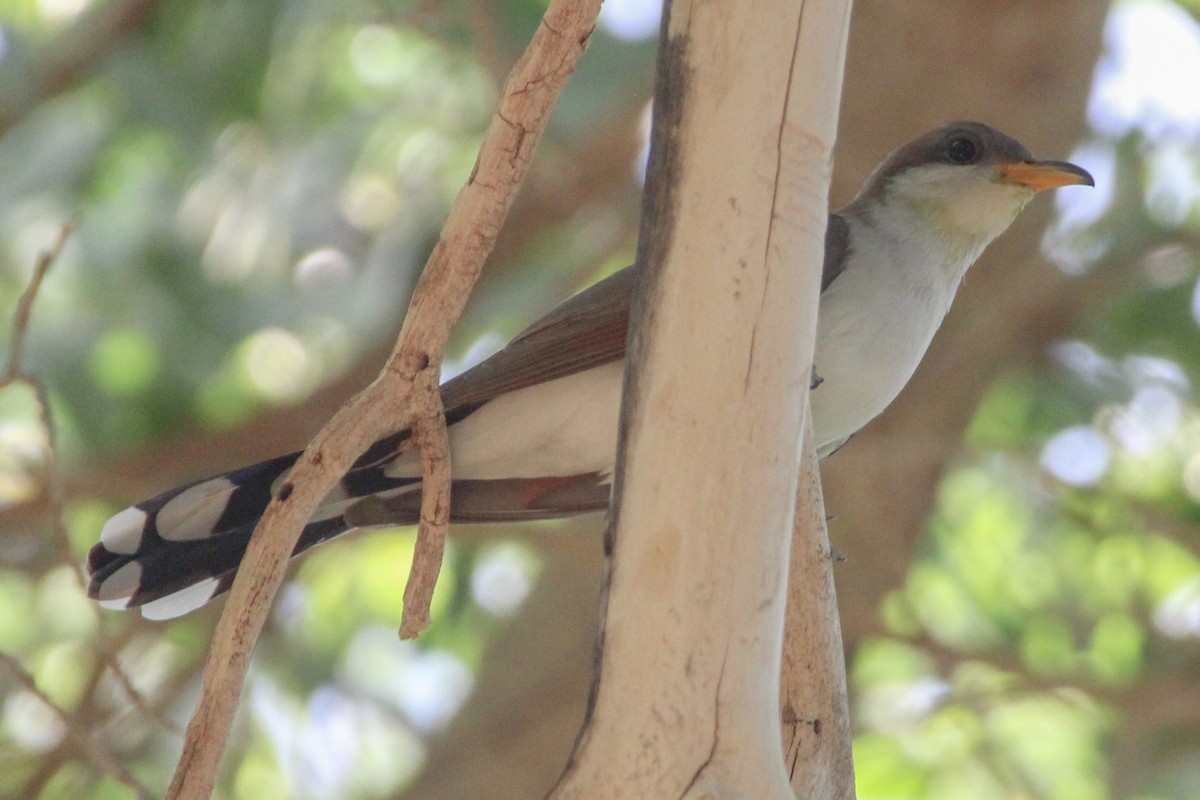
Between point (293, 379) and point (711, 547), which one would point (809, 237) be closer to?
point (711, 547)

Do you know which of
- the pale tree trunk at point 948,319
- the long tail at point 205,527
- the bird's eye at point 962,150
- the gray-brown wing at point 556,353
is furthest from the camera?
the pale tree trunk at point 948,319

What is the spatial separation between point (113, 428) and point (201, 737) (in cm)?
382

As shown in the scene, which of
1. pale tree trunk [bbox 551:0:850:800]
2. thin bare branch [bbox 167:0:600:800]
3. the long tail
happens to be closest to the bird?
the long tail

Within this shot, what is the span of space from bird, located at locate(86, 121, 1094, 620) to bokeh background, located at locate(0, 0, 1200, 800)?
1.78 metres

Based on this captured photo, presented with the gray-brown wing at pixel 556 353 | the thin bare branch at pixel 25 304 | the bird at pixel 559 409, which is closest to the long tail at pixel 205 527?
the bird at pixel 559 409

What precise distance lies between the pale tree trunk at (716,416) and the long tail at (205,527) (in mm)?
1320

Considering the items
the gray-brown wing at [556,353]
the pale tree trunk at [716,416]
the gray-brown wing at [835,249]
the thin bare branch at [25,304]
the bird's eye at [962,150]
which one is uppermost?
the bird's eye at [962,150]

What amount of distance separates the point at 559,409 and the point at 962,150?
149 centimetres

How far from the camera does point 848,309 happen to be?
143 inches

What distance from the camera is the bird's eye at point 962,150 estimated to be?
4.32 meters

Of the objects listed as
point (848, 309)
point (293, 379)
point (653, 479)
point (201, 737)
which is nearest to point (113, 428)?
point (293, 379)

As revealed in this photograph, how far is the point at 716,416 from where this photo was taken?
2076 millimetres

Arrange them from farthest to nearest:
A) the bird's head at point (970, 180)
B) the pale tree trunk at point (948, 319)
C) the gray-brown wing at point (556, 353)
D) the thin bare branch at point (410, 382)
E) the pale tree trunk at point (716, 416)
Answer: the pale tree trunk at point (948, 319) → the bird's head at point (970, 180) → the gray-brown wing at point (556, 353) → the thin bare branch at point (410, 382) → the pale tree trunk at point (716, 416)

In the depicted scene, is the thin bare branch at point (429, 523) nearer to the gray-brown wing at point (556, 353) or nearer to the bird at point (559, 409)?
the bird at point (559, 409)
